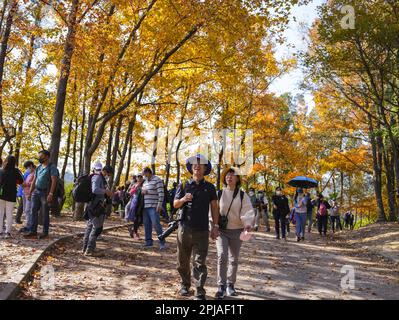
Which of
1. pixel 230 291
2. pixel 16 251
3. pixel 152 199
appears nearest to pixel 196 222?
pixel 230 291

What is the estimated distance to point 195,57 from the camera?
642 inches

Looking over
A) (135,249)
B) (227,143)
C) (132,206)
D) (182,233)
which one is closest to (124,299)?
(182,233)

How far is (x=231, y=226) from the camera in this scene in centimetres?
643

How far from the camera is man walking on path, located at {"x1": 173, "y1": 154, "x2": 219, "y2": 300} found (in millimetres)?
5926

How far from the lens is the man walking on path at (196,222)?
593 cm

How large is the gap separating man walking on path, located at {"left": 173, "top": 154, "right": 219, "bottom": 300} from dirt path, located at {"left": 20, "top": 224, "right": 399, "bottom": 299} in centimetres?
53

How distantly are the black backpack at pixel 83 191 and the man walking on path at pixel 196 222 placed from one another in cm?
364

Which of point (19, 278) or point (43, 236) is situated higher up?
point (43, 236)

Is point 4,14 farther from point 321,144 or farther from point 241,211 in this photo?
point 321,144

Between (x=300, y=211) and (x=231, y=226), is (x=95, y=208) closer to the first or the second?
(x=231, y=226)

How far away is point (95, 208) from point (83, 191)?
0.44m

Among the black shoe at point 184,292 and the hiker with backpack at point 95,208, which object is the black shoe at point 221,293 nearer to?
the black shoe at point 184,292

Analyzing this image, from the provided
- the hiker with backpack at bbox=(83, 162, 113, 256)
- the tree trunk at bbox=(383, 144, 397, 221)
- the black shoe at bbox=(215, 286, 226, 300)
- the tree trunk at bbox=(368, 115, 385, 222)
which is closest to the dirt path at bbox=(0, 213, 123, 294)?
the hiker with backpack at bbox=(83, 162, 113, 256)
